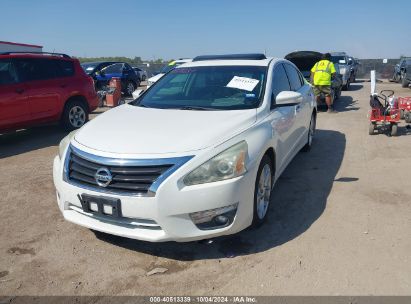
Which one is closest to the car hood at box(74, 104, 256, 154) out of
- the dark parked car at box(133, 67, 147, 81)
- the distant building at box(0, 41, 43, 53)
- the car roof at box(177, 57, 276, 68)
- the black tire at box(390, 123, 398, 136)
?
the car roof at box(177, 57, 276, 68)

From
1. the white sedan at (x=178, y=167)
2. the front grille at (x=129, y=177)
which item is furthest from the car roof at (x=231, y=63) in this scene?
the front grille at (x=129, y=177)

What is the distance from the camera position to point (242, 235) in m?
3.58

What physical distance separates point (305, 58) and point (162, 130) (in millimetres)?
10202

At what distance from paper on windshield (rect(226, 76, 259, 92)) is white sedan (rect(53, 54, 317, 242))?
3 centimetres

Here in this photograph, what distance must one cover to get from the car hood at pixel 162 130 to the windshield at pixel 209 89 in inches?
9.1

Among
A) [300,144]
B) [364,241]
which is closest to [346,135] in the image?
[300,144]

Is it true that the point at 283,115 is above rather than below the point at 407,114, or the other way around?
above

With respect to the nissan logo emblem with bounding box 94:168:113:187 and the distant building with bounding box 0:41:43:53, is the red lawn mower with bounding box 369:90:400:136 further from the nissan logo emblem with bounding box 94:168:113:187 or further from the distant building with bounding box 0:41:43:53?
the distant building with bounding box 0:41:43:53

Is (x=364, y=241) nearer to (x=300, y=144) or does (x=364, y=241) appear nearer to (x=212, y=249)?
(x=212, y=249)

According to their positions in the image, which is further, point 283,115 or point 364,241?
point 283,115

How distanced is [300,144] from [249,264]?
277cm

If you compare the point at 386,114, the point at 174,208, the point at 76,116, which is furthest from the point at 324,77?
the point at 174,208

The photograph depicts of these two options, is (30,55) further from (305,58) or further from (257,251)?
(305,58)

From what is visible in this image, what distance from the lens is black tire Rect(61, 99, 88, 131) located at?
27.7 ft
